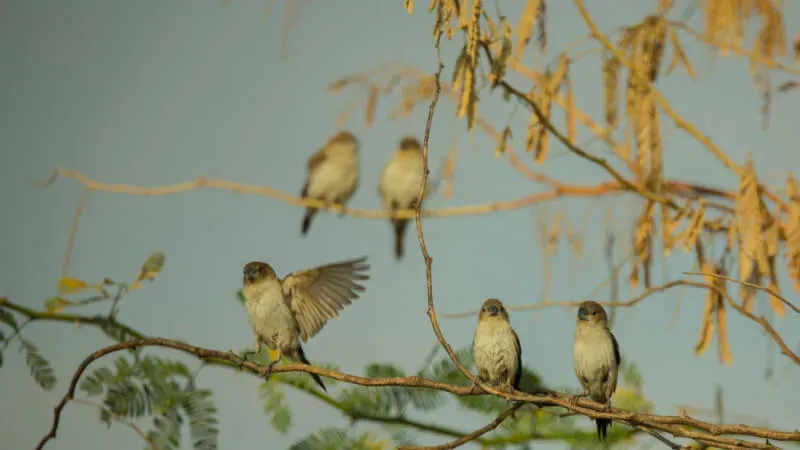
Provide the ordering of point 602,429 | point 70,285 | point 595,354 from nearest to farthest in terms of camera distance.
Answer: point 70,285, point 602,429, point 595,354

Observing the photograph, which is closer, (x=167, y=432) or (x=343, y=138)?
(x=167, y=432)

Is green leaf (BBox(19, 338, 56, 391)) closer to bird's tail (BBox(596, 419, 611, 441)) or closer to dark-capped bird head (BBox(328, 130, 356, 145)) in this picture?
bird's tail (BBox(596, 419, 611, 441))

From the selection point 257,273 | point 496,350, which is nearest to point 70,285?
point 257,273

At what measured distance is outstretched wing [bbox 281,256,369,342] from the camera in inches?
78.4

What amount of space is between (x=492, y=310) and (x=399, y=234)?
117cm

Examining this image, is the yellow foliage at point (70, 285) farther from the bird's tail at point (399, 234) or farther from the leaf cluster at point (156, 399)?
the bird's tail at point (399, 234)

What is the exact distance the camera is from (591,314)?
7.06 feet

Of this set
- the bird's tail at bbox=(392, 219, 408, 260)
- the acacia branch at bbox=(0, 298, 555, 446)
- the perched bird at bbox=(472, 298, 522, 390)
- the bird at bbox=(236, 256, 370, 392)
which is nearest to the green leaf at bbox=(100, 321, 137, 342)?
the acacia branch at bbox=(0, 298, 555, 446)

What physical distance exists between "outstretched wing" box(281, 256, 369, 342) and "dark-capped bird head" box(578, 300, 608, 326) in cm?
50

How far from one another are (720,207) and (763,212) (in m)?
0.13

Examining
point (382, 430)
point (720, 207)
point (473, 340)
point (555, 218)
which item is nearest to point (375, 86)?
point (555, 218)

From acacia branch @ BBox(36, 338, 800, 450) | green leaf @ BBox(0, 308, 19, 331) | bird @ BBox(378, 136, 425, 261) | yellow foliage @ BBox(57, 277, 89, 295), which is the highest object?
bird @ BBox(378, 136, 425, 261)

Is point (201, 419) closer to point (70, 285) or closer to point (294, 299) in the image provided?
point (70, 285)

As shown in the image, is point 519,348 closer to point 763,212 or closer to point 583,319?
point 583,319
